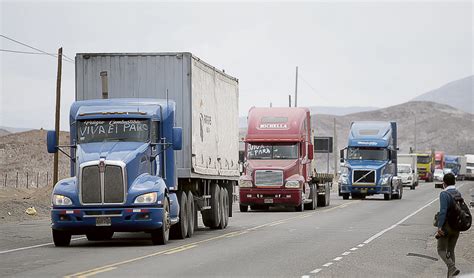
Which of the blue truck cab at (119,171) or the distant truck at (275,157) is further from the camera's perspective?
the distant truck at (275,157)

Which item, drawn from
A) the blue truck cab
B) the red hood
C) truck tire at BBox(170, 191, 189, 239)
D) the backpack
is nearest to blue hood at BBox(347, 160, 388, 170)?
the red hood

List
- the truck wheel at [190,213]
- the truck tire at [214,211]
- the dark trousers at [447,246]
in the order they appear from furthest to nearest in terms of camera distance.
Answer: the truck tire at [214,211]
the truck wheel at [190,213]
the dark trousers at [447,246]

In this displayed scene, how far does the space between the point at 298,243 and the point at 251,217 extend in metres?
14.6

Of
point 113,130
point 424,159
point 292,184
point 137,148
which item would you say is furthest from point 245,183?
point 424,159

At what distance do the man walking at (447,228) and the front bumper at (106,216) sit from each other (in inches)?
322

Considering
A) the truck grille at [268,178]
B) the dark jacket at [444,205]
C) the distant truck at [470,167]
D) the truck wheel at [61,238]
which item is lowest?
the distant truck at [470,167]

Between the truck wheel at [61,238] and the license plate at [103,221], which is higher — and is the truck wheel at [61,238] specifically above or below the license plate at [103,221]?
below

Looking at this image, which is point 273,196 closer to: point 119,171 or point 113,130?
point 113,130

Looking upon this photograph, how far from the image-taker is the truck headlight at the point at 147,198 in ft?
76.0

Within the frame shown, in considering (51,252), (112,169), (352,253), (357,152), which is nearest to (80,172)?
(112,169)

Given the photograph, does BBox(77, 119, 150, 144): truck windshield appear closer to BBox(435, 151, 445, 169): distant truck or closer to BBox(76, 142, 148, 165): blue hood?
BBox(76, 142, 148, 165): blue hood

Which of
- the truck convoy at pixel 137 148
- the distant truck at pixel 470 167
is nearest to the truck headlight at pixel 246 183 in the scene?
the truck convoy at pixel 137 148

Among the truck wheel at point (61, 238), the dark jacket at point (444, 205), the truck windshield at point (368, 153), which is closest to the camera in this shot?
the dark jacket at point (444, 205)

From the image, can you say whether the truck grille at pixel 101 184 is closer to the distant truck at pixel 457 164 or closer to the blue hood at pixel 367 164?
the blue hood at pixel 367 164
